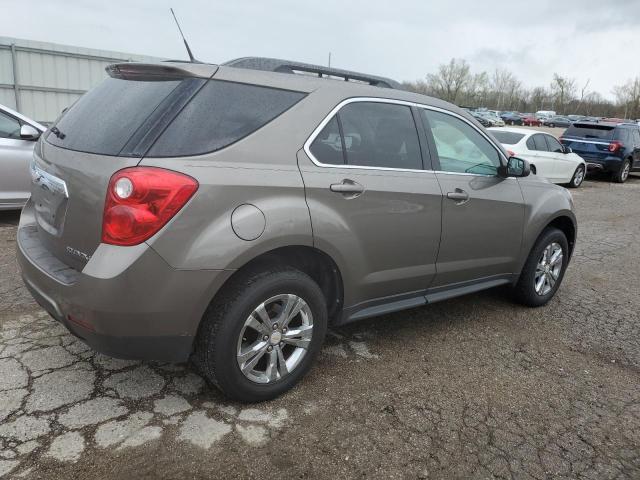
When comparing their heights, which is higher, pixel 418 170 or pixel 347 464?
pixel 418 170

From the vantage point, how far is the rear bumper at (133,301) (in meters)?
2.32

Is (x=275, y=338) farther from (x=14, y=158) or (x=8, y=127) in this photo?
(x=8, y=127)

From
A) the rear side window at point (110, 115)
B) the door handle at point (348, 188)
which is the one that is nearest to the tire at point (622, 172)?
the door handle at point (348, 188)

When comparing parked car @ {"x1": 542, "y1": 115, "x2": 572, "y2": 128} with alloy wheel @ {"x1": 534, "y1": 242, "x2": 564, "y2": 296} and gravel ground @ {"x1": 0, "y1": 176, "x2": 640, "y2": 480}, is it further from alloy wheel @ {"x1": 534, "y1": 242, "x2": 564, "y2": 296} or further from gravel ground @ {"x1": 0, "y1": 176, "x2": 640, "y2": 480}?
gravel ground @ {"x1": 0, "y1": 176, "x2": 640, "y2": 480}

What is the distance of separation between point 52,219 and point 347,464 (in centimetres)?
187

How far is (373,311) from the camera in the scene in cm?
328

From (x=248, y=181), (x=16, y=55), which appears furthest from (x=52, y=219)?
(x=16, y=55)

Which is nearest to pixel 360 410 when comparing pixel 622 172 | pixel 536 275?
pixel 536 275

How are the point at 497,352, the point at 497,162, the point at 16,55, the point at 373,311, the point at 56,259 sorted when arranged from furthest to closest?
the point at 16,55, the point at 497,162, the point at 497,352, the point at 373,311, the point at 56,259

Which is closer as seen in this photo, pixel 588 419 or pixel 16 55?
pixel 588 419

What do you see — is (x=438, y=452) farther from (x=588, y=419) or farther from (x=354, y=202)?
(x=354, y=202)

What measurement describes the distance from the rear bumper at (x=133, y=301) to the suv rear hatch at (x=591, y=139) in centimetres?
1517

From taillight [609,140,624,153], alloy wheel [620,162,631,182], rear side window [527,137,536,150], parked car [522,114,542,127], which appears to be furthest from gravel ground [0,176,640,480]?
Result: parked car [522,114,542,127]

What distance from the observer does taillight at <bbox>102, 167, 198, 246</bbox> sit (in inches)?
Answer: 91.1
